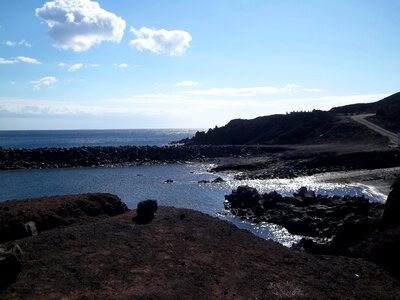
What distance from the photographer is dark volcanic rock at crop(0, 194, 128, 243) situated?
20.1 meters

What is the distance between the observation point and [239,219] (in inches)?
1454

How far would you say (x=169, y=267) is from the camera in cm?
1722

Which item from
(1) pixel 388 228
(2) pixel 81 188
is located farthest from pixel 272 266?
(2) pixel 81 188

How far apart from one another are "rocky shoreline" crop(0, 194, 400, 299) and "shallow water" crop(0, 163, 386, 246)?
10.8 meters

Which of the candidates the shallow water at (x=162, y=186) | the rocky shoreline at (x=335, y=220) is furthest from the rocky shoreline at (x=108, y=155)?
the rocky shoreline at (x=335, y=220)

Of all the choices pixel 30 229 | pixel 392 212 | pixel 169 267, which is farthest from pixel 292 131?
pixel 169 267

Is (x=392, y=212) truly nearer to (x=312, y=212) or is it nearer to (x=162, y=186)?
(x=312, y=212)

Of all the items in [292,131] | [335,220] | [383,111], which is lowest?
[335,220]

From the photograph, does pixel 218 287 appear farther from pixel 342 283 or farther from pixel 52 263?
pixel 52 263

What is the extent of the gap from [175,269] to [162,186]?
39322 mm

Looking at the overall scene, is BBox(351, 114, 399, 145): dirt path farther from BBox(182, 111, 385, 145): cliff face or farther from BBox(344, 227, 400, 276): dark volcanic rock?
BBox(344, 227, 400, 276): dark volcanic rock

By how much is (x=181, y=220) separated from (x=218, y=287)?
8.99 metres

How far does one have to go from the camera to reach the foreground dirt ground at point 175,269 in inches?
591

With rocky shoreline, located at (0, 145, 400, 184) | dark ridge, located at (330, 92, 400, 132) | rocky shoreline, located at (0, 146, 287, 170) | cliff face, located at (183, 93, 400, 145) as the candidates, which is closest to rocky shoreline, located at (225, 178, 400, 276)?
rocky shoreline, located at (0, 145, 400, 184)
